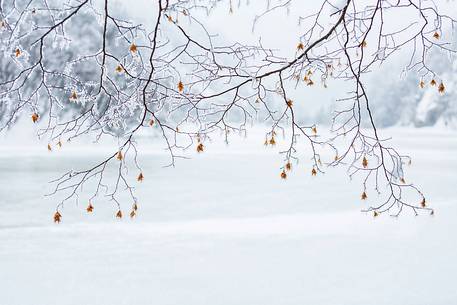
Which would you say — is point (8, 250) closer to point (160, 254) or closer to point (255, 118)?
point (160, 254)

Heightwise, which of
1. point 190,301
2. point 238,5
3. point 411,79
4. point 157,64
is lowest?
point 190,301

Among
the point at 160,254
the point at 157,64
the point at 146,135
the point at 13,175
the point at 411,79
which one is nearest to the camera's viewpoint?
the point at 157,64

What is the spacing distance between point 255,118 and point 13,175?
10657mm

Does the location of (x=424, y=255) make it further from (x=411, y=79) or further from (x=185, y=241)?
(x=411, y=79)

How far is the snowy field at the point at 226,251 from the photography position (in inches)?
173

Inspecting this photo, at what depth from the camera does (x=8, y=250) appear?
5691mm

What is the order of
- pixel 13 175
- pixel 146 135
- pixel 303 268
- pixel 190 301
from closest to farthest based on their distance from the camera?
pixel 190 301
pixel 303 268
pixel 13 175
pixel 146 135

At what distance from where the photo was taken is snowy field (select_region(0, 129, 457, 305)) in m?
4.41

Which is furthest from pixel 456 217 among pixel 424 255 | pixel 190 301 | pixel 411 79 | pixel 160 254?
pixel 411 79

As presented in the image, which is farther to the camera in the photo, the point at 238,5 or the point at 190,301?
the point at 190,301

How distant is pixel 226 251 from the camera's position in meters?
5.72

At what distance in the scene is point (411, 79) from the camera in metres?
72.1

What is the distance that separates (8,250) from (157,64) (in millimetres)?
3846

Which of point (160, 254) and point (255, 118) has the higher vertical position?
point (255, 118)
